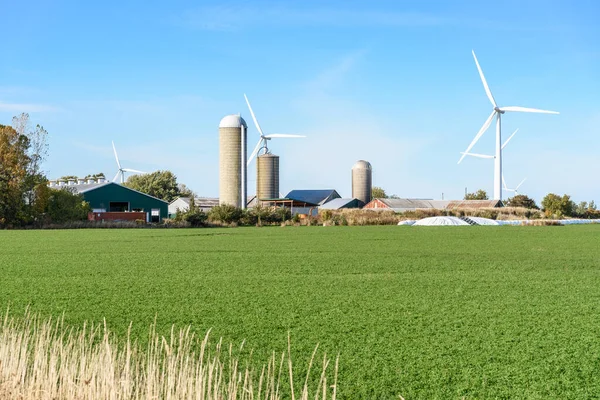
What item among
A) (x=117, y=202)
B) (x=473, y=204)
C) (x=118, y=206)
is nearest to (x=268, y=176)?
(x=473, y=204)

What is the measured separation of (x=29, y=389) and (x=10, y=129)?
4150cm

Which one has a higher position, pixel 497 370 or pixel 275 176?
pixel 275 176

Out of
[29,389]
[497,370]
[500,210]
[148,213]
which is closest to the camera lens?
[29,389]

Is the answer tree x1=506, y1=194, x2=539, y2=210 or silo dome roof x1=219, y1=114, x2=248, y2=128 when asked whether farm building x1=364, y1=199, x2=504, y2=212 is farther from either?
silo dome roof x1=219, y1=114, x2=248, y2=128

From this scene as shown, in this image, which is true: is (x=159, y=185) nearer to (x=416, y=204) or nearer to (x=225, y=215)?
(x=416, y=204)

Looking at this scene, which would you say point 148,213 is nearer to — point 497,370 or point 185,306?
point 185,306

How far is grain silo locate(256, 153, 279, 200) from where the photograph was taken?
74750 mm

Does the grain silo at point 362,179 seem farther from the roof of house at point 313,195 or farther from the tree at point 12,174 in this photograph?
the tree at point 12,174

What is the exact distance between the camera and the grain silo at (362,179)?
278 feet

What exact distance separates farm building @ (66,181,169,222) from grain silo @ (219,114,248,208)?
10.2 m

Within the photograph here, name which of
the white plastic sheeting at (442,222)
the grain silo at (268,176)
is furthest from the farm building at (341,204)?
the white plastic sheeting at (442,222)

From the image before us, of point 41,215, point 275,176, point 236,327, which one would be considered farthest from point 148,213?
point 236,327

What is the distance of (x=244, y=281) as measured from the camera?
40.1 ft

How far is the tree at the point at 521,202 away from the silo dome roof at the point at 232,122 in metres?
33.7
